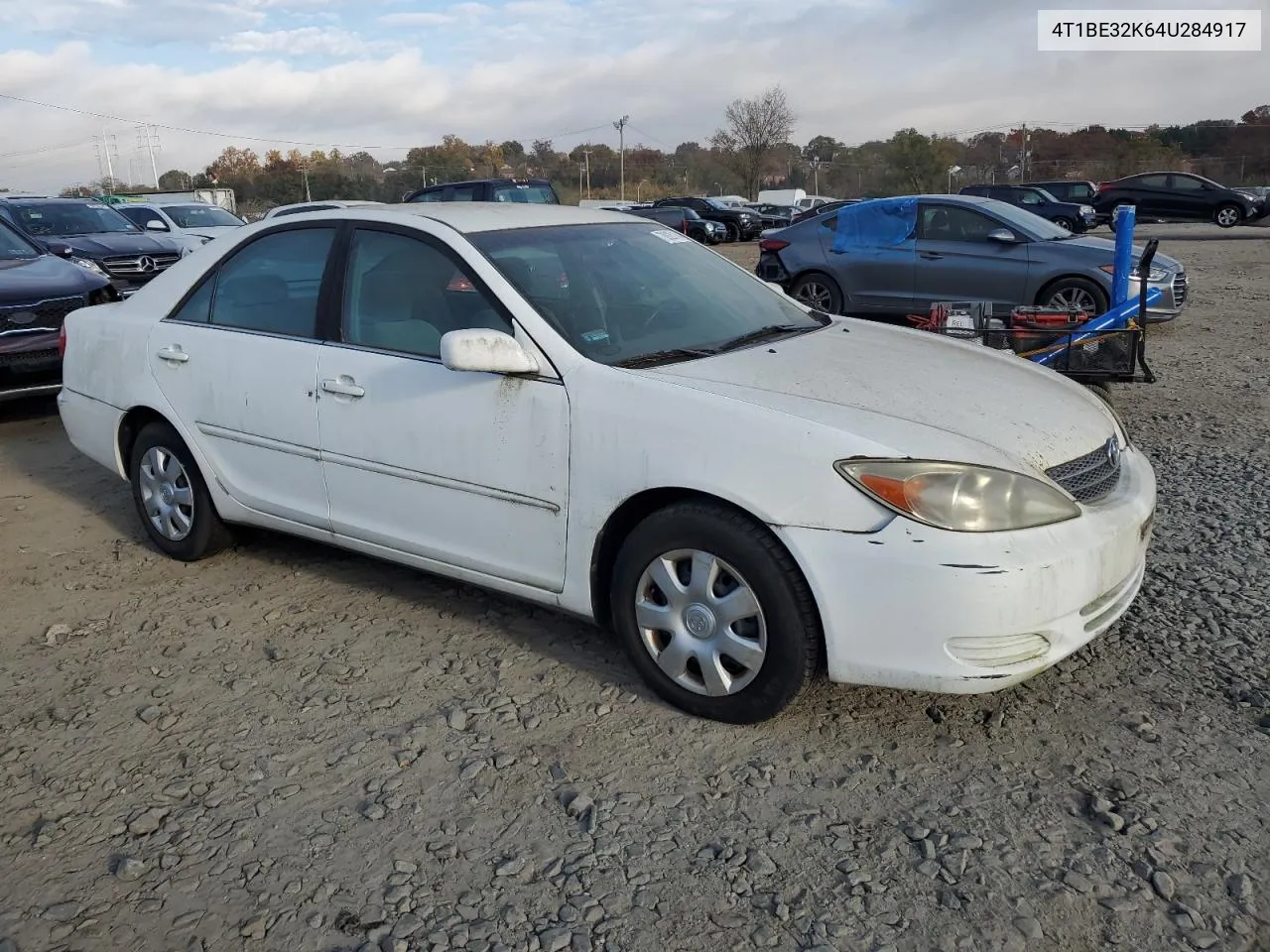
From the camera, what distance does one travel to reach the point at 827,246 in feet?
37.0

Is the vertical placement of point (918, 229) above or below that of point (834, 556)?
above

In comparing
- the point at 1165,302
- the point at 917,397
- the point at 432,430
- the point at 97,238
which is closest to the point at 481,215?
the point at 432,430

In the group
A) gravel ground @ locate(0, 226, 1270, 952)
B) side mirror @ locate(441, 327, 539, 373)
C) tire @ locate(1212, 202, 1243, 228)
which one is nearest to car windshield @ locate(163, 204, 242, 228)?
gravel ground @ locate(0, 226, 1270, 952)

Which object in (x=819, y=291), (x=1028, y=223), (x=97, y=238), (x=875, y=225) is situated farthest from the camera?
(x=97, y=238)

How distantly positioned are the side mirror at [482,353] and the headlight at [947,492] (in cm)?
111

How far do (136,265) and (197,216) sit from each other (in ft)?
19.4

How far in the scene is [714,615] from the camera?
3182mm

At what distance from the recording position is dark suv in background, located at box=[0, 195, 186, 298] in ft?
39.9

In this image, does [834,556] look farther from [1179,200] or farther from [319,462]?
[1179,200]

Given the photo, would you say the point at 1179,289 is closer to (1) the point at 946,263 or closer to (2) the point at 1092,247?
(2) the point at 1092,247

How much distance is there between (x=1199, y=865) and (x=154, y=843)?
A: 261 cm

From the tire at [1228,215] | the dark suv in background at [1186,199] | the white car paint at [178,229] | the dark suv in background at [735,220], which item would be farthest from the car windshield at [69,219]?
the tire at [1228,215]

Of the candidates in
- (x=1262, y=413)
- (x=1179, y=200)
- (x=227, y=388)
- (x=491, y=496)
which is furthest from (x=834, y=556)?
(x=1179, y=200)

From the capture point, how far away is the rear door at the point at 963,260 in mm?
10406
